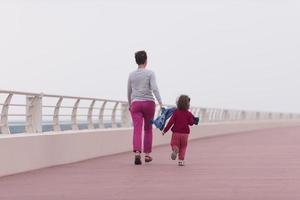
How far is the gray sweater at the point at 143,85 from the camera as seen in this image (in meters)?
16.7

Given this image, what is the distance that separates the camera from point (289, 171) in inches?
574

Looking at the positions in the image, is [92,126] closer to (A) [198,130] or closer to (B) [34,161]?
(B) [34,161]

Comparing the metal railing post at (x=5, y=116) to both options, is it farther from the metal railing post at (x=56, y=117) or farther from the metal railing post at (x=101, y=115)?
the metal railing post at (x=101, y=115)

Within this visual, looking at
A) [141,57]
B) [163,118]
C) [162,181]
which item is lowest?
[162,181]

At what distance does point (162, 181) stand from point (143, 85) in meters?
4.45

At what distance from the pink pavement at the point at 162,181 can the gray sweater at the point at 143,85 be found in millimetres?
1291

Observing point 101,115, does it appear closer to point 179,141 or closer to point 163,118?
point 163,118

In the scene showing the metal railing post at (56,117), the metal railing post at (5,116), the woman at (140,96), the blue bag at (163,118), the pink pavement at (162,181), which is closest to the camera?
the pink pavement at (162,181)

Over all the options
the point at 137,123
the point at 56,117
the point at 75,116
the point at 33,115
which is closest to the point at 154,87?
the point at 137,123

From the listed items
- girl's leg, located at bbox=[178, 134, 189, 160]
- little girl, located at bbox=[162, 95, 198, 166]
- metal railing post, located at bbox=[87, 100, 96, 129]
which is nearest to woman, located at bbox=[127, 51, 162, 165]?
little girl, located at bbox=[162, 95, 198, 166]

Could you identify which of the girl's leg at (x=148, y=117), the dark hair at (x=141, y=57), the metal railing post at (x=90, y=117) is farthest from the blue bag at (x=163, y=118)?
the metal railing post at (x=90, y=117)

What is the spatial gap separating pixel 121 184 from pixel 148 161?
16.4 feet

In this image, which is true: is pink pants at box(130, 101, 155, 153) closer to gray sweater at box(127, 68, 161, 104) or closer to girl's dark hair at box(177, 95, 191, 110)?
gray sweater at box(127, 68, 161, 104)

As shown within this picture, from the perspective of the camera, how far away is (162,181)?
12.5m
